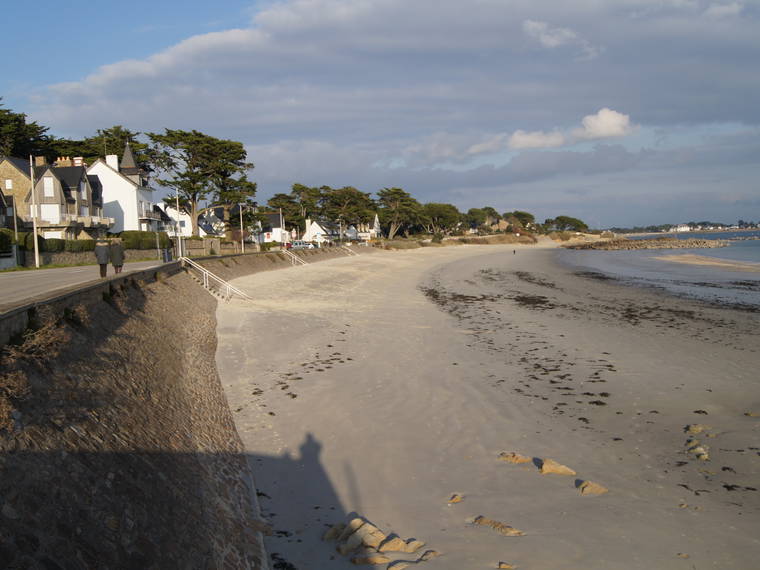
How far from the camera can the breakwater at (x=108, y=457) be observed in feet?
13.3

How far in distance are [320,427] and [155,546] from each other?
456 centimetres

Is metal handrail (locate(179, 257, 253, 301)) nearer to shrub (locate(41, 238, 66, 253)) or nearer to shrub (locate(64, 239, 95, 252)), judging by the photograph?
shrub (locate(41, 238, 66, 253))

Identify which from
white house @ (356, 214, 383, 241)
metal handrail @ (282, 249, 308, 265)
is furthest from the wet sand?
white house @ (356, 214, 383, 241)

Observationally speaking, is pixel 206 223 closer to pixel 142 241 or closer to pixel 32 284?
pixel 142 241

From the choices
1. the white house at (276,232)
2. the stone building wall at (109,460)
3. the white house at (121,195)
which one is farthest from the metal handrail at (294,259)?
the white house at (276,232)

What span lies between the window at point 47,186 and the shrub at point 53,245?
17401 mm

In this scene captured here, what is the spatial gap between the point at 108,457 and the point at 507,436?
5765 mm

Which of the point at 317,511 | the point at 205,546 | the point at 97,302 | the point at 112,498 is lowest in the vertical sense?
the point at 317,511

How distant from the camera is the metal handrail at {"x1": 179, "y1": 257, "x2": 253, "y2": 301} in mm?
24156

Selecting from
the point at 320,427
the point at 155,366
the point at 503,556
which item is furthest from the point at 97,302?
the point at 503,556

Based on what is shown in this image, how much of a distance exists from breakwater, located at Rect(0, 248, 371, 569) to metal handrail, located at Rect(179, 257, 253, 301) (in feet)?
44.7

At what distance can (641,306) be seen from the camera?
22922 mm

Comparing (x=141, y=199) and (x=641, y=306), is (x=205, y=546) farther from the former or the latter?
(x=141, y=199)

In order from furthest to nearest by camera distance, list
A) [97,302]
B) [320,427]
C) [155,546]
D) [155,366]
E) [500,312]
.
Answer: [500,312], [97,302], [155,366], [320,427], [155,546]
